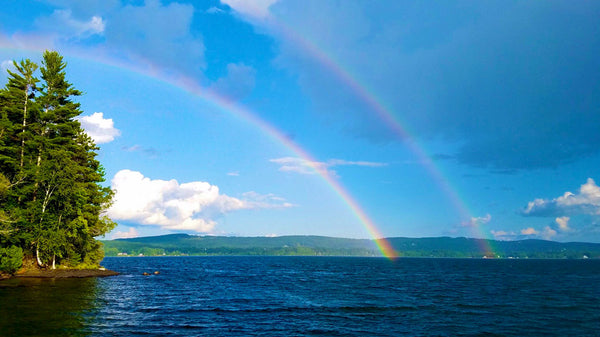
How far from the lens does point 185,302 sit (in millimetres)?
48344

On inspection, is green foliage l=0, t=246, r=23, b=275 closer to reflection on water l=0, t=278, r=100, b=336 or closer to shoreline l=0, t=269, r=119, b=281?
shoreline l=0, t=269, r=119, b=281

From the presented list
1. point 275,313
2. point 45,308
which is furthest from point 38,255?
point 275,313

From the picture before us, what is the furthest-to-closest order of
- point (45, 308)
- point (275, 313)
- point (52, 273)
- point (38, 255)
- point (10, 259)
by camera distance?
point (38, 255)
point (52, 273)
point (10, 259)
point (275, 313)
point (45, 308)

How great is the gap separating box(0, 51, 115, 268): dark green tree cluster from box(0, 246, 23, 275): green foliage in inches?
80.7

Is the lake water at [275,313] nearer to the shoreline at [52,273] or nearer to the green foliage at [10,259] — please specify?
the green foliage at [10,259]

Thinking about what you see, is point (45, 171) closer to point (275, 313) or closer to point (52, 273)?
point (52, 273)

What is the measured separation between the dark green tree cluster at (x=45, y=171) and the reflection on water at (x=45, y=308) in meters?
11.0

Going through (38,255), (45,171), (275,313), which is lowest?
(275,313)

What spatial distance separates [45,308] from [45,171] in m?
34.0

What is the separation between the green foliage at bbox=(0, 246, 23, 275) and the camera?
2250 inches

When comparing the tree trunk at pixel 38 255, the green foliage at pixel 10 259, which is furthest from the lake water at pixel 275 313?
the tree trunk at pixel 38 255

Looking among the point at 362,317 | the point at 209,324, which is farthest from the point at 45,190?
the point at 362,317

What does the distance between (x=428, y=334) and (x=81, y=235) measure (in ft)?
215

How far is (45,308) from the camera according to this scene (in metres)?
36.5
